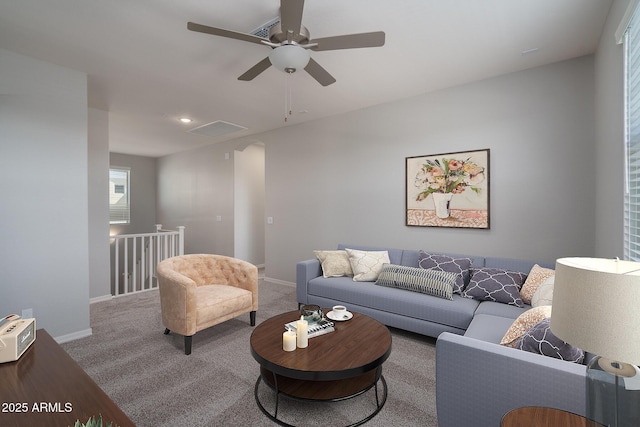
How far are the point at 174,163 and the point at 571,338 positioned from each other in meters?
7.70

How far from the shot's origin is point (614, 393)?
2.82 ft

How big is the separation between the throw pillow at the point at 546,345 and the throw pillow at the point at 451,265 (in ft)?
4.84

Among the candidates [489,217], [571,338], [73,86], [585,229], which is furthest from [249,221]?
[571,338]

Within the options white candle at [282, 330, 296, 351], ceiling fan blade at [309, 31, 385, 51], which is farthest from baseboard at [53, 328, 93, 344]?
ceiling fan blade at [309, 31, 385, 51]

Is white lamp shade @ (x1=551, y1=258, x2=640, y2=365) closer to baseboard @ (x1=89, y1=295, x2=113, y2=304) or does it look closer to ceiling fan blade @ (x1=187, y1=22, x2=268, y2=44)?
ceiling fan blade @ (x1=187, y1=22, x2=268, y2=44)

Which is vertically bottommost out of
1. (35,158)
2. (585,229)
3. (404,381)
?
(404,381)

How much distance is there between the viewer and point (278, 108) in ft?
13.0

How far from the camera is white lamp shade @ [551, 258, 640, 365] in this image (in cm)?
74

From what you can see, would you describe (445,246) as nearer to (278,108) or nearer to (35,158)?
(278,108)

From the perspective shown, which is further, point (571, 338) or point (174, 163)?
point (174, 163)

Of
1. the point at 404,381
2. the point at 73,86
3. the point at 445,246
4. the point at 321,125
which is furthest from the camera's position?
the point at 321,125

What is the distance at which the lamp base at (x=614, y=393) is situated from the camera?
836 millimetres

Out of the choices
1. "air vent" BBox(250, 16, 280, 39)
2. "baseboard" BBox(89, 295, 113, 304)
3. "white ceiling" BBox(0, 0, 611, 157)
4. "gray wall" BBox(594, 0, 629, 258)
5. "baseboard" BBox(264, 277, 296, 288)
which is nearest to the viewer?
"gray wall" BBox(594, 0, 629, 258)

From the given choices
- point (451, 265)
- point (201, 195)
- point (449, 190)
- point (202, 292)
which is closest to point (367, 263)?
point (451, 265)
